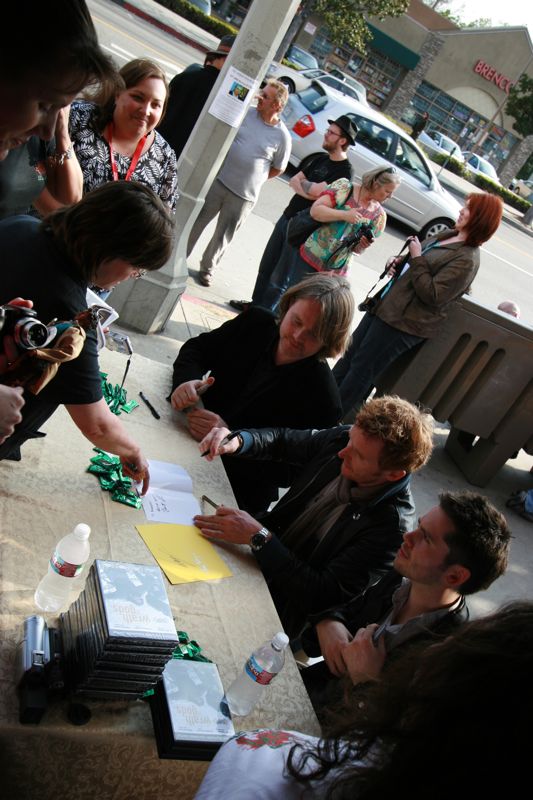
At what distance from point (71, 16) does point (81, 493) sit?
1.55 meters

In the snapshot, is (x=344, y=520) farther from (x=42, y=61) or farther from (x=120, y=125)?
(x=120, y=125)

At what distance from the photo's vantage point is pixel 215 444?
108 inches

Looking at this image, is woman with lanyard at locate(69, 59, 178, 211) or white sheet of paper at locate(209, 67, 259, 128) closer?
woman with lanyard at locate(69, 59, 178, 211)

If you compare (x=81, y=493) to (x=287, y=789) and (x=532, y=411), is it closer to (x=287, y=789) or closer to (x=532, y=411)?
(x=287, y=789)

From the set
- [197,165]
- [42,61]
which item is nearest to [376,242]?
[197,165]

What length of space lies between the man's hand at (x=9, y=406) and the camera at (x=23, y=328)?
0.40 ft

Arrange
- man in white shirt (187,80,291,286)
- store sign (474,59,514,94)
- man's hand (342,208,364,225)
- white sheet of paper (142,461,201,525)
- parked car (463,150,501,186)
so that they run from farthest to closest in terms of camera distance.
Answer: store sign (474,59,514,94), parked car (463,150,501,186), man in white shirt (187,80,291,286), man's hand (342,208,364,225), white sheet of paper (142,461,201,525)

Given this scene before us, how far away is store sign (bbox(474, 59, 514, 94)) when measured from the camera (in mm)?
36625

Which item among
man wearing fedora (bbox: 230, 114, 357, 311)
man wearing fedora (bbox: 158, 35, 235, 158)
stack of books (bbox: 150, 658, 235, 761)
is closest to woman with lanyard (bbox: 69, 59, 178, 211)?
man wearing fedora (bbox: 158, 35, 235, 158)

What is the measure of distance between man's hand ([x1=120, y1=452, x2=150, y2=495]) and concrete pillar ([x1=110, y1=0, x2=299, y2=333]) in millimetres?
2559

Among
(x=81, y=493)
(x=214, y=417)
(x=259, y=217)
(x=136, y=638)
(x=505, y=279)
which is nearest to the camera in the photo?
(x=136, y=638)

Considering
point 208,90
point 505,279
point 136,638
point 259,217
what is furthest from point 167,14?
point 136,638

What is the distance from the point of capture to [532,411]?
566 centimetres

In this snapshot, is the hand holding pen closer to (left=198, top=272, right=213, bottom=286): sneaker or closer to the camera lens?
the camera lens
